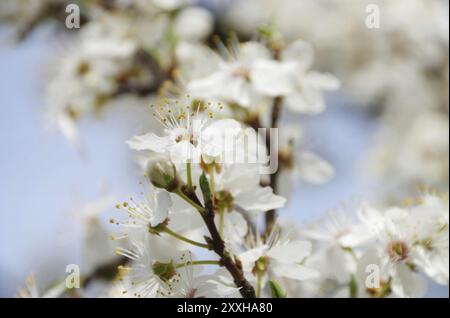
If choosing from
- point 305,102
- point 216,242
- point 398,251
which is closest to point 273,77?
point 305,102

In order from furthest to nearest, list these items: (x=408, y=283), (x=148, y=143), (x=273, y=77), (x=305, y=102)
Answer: (x=305, y=102)
(x=273, y=77)
(x=408, y=283)
(x=148, y=143)

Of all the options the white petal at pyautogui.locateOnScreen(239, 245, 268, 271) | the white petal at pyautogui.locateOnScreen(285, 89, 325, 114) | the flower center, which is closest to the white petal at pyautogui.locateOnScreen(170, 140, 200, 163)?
the white petal at pyautogui.locateOnScreen(239, 245, 268, 271)

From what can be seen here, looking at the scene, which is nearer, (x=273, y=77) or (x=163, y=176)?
(x=163, y=176)

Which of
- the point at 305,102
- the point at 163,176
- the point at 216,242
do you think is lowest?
the point at 216,242

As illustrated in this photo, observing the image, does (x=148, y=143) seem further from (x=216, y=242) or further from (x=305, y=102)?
(x=305, y=102)

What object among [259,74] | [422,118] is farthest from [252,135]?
[422,118]

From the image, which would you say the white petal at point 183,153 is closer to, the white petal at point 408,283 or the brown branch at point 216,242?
→ the brown branch at point 216,242

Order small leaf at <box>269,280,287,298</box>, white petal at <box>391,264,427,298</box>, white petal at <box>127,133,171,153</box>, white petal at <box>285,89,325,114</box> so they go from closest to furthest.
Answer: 1. white petal at <box>127,133,171,153</box>
2. small leaf at <box>269,280,287,298</box>
3. white petal at <box>391,264,427,298</box>
4. white petal at <box>285,89,325,114</box>

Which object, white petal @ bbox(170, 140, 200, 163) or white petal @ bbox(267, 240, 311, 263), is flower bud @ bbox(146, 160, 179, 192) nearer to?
white petal @ bbox(170, 140, 200, 163)
